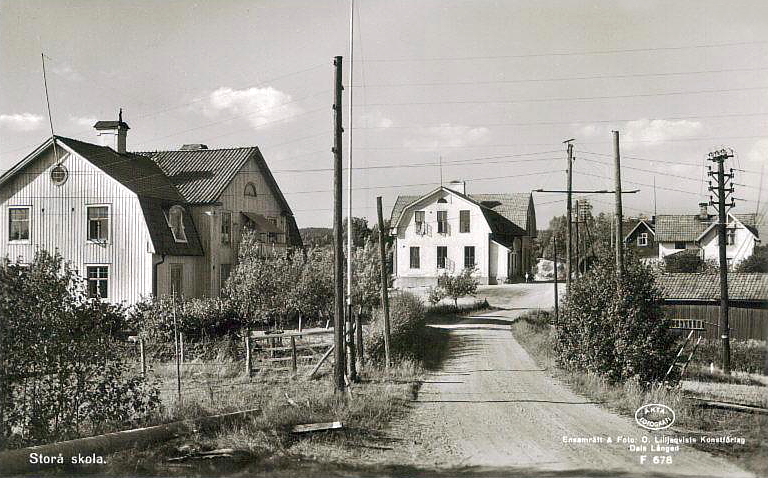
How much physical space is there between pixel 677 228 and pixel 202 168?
37344 millimetres

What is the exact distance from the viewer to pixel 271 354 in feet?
61.3

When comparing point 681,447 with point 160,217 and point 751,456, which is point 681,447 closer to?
point 751,456

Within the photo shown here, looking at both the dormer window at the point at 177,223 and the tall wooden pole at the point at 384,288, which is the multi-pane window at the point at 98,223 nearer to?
the dormer window at the point at 177,223

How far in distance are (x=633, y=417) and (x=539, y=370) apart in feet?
22.2

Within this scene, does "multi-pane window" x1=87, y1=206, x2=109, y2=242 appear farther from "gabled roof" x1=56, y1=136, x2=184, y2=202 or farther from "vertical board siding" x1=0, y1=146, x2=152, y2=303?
"gabled roof" x1=56, y1=136, x2=184, y2=202

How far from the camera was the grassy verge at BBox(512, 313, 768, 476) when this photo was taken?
977 cm

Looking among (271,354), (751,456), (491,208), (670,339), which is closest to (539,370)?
(670,339)

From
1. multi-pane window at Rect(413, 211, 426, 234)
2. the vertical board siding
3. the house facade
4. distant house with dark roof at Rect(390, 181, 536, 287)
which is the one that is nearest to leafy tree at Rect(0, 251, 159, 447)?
the vertical board siding

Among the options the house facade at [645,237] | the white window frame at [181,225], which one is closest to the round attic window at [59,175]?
the white window frame at [181,225]

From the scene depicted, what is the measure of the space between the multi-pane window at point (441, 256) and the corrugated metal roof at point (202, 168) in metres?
21.1

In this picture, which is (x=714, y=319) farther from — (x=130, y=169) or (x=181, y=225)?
(x=130, y=169)

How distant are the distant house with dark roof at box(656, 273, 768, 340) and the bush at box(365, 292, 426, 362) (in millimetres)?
10417

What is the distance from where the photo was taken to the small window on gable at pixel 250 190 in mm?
26516

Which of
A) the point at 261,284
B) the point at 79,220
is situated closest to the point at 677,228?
the point at 261,284
